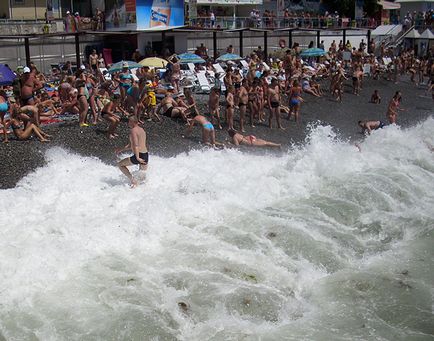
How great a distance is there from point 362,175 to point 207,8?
29.1 meters

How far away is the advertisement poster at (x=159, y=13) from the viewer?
93.5ft

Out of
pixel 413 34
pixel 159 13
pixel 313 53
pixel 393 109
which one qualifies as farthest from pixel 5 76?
pixel 413 34

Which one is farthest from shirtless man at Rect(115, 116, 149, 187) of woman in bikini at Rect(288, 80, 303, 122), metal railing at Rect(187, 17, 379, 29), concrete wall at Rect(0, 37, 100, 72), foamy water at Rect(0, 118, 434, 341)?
metal railing at Rect(187, 17, 379, 29)

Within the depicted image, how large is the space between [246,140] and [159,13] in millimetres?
15742

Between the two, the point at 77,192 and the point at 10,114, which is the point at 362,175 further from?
the point at 10,114

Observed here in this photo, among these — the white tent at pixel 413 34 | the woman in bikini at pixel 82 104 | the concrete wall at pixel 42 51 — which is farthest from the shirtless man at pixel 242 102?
the white tent at pixel 413 34

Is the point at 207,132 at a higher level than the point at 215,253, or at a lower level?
higher

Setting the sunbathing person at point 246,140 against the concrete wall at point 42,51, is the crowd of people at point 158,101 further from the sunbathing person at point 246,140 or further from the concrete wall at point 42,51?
the concrete wall at point 42,51

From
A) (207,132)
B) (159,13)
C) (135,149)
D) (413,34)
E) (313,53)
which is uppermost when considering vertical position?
(159,13)

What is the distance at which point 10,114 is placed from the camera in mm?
13758

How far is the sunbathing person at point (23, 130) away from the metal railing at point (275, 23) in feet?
71.2

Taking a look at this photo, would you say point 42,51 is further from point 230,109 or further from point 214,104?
point 230,109

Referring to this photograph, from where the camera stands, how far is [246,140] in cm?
1558

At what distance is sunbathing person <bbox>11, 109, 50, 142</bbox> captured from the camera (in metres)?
13.2
